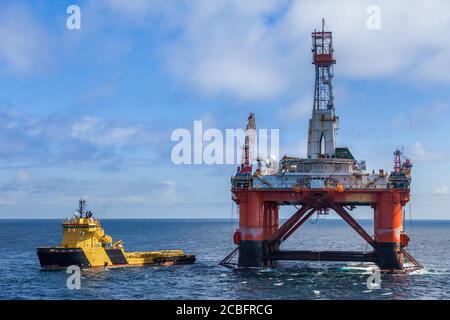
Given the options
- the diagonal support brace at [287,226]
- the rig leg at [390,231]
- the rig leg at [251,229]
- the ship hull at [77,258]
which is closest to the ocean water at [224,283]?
the ship hull at [77,258]

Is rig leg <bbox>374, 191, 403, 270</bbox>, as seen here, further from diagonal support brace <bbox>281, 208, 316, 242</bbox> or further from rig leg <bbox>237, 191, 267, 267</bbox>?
rig leg <bbox>237, 191, 267, 267</bbox>

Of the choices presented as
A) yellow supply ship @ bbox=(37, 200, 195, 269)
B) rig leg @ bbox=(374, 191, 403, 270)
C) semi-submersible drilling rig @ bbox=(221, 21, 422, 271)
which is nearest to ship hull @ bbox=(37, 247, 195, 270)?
yellow supply ship @ bbox=(37, 200, 195, 269)

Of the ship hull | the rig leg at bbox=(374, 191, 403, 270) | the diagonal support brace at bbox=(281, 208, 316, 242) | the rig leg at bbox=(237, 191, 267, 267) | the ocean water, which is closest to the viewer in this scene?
the ocean water

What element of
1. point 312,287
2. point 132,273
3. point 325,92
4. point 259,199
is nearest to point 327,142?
point 325,92

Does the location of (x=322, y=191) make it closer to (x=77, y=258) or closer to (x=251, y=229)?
(x=251, y=229)

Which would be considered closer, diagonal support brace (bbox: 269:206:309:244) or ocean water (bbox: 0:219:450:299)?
ocean water (bbox: 0:219:450:299)

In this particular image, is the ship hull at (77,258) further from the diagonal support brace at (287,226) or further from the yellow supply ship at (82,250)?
the diagonal support brace at (287,226)

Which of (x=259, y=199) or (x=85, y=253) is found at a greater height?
(x=259, y=199)

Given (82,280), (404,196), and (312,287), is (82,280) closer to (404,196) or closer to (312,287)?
(312,287)
